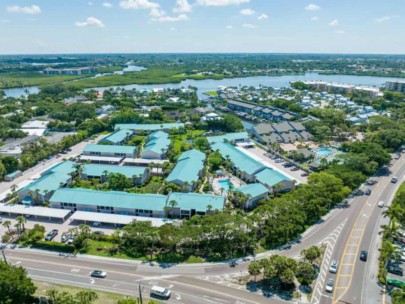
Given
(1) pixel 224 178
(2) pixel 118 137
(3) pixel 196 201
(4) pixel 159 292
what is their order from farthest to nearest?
1. (2) pixel 118 137
2. (1) pixel 224 178
3. (3) pixel 196 201
4. (4) pixel 159 292

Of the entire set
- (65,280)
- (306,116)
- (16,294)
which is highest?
(306,116)

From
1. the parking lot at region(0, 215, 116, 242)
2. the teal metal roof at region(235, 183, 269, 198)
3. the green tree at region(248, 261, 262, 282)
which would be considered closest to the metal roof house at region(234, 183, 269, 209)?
the teal metal roof at region(235, 183, 269, 198)

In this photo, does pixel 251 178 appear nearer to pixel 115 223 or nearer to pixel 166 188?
pixel 166 188

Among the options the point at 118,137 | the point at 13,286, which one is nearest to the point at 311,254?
the point at 13,286

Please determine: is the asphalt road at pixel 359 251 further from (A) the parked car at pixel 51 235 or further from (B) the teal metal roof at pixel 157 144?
(B) the teal metal roof at pixel 157 144

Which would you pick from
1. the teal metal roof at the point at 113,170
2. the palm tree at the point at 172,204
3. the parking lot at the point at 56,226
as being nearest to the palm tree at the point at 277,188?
the palm tree at the point at 172,204

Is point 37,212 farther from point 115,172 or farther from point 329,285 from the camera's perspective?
point 329,285

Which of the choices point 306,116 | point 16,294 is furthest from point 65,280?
point 306,116
